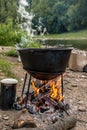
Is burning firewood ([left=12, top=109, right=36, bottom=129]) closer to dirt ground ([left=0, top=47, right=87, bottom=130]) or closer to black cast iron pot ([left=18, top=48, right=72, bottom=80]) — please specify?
dirt ground ([left=0, top=47, right=87, bottom=130])

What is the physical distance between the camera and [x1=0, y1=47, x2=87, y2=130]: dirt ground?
20.1ft

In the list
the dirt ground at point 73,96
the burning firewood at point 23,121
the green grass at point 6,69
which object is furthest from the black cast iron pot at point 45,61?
the green grass at point 6,69

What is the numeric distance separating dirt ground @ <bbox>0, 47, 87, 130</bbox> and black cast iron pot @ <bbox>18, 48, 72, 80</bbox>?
0.92 m

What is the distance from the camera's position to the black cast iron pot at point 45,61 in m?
5.50

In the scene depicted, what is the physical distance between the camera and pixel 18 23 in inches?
709

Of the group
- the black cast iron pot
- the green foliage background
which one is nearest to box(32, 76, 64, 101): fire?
the black cast iron pot

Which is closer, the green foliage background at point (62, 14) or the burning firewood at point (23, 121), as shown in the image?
the burning firewood at point (23, 121)

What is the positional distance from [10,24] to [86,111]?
1055 cm

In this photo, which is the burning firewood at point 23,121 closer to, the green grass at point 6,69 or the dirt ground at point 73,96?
the dirt ground at point 73,96

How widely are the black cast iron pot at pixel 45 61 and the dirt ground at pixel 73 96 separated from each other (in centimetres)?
92

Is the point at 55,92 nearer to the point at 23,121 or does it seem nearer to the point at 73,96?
the point at 23,121

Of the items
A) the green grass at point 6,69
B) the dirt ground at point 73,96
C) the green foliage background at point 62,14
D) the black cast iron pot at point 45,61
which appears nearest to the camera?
the black cast iron pot at point 45,61

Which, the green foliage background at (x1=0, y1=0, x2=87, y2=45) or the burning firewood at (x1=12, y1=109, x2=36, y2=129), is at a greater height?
the burning firewood at (x1=12, y1=109, x2=36, y2=129)

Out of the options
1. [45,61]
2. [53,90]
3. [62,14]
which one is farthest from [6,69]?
[62,14]
